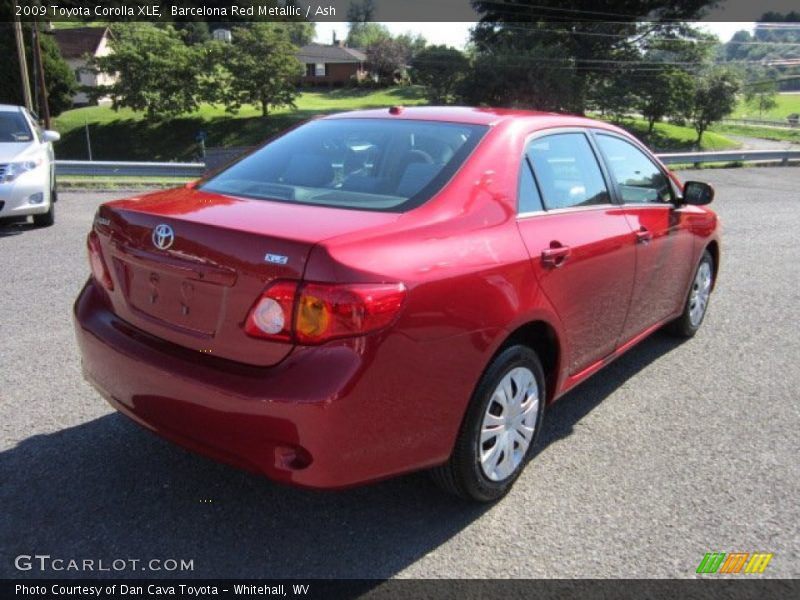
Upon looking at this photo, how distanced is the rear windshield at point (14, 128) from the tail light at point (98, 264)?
22.6ft

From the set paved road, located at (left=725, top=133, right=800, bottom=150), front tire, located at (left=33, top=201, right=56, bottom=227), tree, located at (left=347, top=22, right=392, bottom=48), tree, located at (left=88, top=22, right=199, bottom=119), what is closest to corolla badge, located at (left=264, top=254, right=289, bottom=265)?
front tire, located at (left=33, top=201, right=56, bottom=227)

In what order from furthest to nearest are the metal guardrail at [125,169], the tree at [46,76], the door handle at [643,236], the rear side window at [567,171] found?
the tree at [46,76] → the metal guardrail at [125,169] → the door handle at [643,236] → the rear side window at [567,171]

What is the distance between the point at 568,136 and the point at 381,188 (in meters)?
1.28

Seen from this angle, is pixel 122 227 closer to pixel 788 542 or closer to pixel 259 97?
pixel 788 542

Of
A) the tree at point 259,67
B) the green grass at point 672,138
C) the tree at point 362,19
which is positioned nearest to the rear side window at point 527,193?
the tree at point 259,67

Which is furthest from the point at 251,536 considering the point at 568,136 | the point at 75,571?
the point at 568,136

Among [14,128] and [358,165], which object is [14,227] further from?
[358,165]

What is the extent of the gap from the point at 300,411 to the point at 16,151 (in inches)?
309

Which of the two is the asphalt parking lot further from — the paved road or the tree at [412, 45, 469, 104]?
the tree at [412, 45, 469, 104]

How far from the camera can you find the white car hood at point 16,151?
8211 mm

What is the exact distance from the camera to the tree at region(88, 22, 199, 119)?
159ft

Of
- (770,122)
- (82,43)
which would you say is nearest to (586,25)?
(770,122)

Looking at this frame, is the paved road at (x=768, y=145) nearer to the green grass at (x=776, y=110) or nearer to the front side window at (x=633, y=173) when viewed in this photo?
the green grass at (x=776, y=110)

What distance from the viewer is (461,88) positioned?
4706 centimetres
